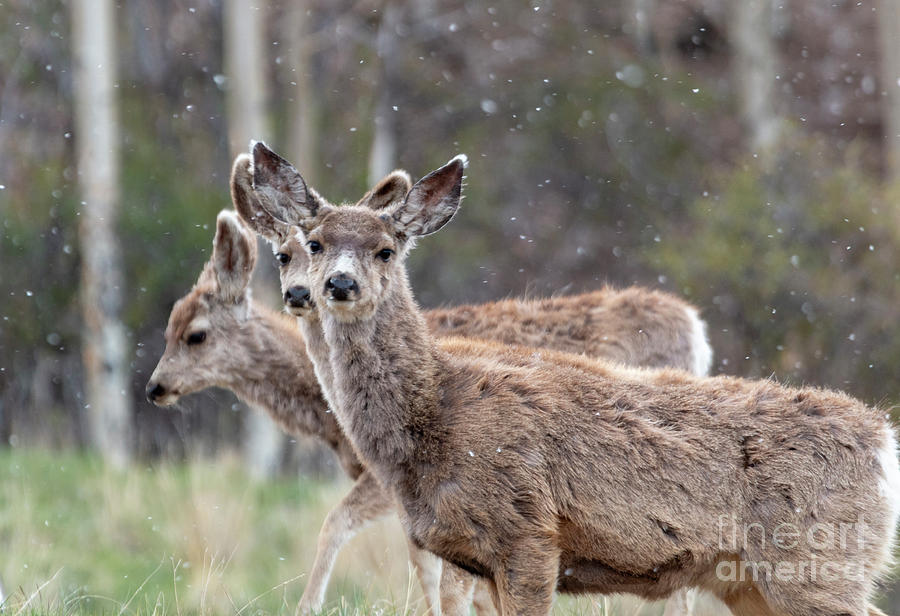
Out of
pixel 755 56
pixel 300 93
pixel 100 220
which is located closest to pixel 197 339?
pixel 100 220

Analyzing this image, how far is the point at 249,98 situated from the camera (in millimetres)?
18406

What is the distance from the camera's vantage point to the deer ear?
24.4 feet

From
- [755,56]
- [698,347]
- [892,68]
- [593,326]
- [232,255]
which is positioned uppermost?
[755,56]

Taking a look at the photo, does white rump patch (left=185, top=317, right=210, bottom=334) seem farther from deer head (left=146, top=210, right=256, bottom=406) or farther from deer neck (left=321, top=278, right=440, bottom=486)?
deer neck (left=321, top=278, right=440, bottom=486)

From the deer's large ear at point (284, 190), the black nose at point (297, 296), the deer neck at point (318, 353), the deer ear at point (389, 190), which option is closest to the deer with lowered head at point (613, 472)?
the deer neck at point (318, 353)

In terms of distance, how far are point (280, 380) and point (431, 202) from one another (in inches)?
103

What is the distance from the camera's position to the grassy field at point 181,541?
24.5 feet

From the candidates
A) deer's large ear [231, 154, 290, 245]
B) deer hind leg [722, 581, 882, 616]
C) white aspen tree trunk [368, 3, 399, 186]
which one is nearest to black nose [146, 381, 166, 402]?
deer's large ear [231, 154, 290, 245]

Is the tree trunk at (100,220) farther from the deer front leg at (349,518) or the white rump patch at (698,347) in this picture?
the white rump patch at (698,347)

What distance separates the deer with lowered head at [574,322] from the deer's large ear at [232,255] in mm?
445

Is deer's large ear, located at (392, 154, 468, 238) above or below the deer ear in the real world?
below

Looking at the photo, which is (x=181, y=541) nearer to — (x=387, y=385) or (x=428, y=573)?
(x=428, y=573)

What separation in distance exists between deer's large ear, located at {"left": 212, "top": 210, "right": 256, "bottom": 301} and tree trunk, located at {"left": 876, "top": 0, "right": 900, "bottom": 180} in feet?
48.4

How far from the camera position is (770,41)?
22547mm
